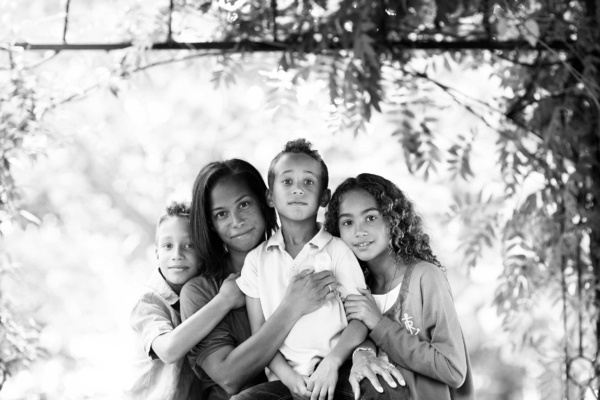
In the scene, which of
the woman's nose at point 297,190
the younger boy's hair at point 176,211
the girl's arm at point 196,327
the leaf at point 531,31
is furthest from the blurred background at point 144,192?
the girl's arm at point 196,327

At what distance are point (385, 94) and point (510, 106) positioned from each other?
20.7 inches

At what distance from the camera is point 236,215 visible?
2500 millimetres

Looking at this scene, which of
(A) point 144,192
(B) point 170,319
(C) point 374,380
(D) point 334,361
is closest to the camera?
(C) point 374,380

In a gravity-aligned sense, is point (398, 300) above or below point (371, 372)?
above

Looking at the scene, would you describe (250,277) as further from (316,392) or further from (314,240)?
(316,392)

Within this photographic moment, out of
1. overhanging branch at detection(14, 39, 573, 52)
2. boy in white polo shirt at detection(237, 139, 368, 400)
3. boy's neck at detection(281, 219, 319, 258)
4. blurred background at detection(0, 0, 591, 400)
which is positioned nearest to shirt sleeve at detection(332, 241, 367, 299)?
boy in white polo shirt at detection(237, 139, 368, 400)

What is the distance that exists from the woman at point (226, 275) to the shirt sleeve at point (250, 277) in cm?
8

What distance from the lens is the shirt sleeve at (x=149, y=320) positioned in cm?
244

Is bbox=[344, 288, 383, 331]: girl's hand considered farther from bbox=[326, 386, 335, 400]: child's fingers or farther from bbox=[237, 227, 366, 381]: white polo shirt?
bbox=[326, 386, 335, 400]: child's fingers

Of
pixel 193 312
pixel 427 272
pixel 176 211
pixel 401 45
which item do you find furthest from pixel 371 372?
pixel 401 45

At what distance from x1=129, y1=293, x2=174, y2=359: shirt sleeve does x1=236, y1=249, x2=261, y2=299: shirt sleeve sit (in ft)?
0.88

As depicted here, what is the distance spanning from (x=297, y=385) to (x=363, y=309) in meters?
0.28

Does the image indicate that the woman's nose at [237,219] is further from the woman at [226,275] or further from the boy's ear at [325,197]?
the boy's ear at [325,197]

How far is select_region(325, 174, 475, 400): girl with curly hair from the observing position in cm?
225
